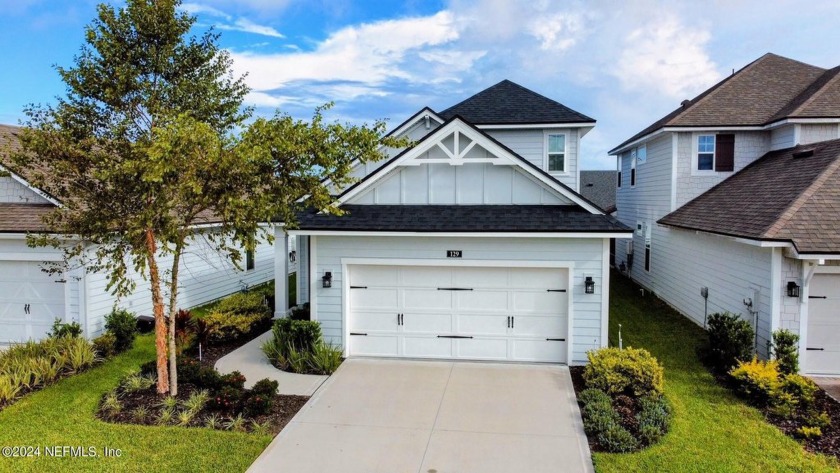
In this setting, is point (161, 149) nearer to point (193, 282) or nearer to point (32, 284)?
point (32, 284)

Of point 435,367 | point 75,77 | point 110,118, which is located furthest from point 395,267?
point 75,77

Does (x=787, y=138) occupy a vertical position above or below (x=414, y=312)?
above

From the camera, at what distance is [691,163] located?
1661 centimetres

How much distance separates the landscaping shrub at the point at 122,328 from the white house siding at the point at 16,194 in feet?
12.6

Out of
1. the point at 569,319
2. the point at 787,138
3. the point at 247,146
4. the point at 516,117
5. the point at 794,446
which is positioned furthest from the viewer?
the point at 516,117

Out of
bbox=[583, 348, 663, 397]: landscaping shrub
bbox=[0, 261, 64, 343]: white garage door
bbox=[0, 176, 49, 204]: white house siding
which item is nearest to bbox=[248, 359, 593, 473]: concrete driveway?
bbox=[583, 348, 663, 397]: landscaping shrub

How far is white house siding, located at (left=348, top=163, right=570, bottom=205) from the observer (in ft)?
36.6

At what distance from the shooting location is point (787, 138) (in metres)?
15.2

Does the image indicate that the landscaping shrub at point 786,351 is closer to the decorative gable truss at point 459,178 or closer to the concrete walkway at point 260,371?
the decorative gable truss at point 459,178

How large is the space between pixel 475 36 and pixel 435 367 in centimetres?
1165

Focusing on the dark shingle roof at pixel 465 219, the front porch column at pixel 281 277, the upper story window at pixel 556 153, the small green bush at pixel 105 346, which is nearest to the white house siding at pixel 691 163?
the upper story window at pixel 556 153

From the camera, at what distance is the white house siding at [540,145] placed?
16.1m

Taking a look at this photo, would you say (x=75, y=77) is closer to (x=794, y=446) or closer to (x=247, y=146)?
(x=247, y=146)

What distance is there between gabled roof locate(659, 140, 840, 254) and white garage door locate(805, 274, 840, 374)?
1.04m
